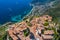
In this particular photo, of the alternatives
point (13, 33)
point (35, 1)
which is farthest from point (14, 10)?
point (13, 33)

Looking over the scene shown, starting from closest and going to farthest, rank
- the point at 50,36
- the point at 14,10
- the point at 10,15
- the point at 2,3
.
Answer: the point at 50,36, the point at 10,15, the point at 14,10, the point at 2,3

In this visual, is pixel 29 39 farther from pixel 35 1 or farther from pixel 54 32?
pixel 35 1

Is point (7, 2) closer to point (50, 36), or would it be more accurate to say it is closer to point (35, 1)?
point (35, 1)

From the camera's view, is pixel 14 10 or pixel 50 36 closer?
pixel 50 36

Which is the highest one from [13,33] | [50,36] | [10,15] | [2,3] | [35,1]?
[2,3]

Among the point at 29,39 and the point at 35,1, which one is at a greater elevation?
the point at 35,1

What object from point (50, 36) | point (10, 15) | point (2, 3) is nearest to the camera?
point (50, 36)
